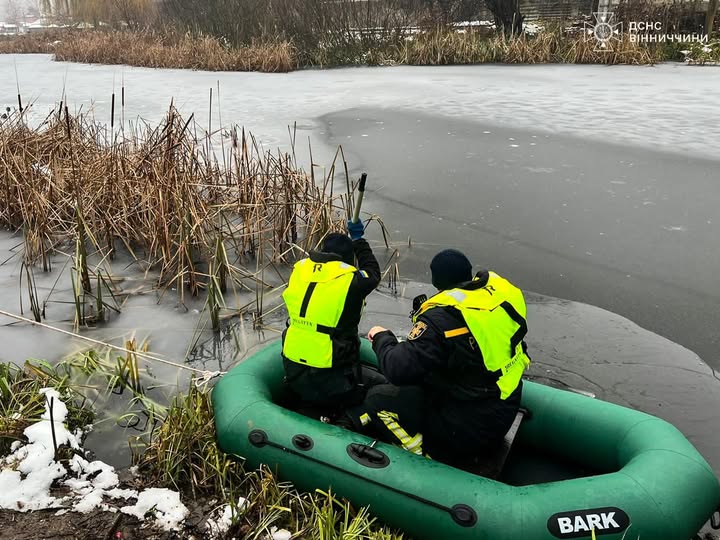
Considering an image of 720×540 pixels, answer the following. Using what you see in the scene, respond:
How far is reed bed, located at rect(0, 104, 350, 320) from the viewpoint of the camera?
13.5 ft

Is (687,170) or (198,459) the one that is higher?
(687,170)

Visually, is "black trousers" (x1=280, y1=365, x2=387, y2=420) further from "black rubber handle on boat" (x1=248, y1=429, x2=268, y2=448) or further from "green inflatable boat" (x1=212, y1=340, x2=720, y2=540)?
"black rubber handle on boat" (x1=248, y1=429, x2=268, y2=448)

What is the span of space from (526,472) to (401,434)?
1.87 feet

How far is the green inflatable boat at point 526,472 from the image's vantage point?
79.3 inches

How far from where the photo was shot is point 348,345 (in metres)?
2.60

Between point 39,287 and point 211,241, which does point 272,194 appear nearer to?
point 211,241

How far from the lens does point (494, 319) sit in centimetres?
217

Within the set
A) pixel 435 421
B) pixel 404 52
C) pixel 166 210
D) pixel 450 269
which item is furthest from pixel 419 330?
pixel 404 52

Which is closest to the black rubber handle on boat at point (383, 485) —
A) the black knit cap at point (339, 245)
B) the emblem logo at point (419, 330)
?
the emblem logo at point (419, 330)

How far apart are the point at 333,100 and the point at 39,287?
23.4ft

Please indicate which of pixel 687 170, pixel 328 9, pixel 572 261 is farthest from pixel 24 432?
pixel 328 9

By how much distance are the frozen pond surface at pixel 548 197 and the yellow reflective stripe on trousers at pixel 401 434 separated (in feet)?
3.49

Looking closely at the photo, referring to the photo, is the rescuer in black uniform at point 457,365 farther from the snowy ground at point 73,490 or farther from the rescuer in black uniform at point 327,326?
the snowy ground at point 73,490

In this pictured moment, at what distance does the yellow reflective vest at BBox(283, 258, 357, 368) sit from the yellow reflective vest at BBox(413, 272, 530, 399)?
0.40m
